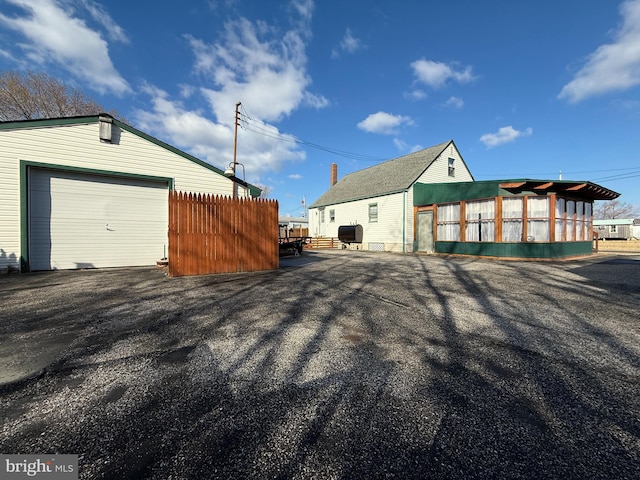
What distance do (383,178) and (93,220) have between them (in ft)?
60.6

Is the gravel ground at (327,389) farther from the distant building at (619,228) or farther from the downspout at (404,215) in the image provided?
the distant building at (619,228)

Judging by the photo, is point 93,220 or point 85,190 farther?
point 93,220

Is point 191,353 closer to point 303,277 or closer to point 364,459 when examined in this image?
point 364,459

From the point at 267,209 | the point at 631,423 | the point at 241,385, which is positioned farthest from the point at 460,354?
the point at 267,209

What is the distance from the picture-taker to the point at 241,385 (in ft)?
8.15

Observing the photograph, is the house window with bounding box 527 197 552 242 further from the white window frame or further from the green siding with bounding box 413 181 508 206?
the white window frame

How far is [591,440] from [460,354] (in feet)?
4.34

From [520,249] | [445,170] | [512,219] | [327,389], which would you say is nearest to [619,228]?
[445,170]

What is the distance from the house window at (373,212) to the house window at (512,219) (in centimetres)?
858

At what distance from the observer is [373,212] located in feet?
68.6

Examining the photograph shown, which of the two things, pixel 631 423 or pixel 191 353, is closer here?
pixel 631 423

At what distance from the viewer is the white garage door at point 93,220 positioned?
9102mm

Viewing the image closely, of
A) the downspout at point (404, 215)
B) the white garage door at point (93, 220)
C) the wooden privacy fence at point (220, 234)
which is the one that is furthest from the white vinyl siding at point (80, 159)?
the downspout at point (404, 215)

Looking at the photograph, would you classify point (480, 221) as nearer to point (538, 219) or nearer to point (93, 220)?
point (538, 219)
